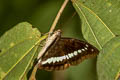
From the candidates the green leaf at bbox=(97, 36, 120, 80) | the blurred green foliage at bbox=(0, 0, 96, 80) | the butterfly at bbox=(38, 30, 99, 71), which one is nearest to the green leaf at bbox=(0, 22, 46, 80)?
the butterfly at bbox=(38, 30, 99, 71)

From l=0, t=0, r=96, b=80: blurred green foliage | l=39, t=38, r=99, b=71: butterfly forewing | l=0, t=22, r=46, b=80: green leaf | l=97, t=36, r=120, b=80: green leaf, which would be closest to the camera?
l=97, t=36, r=120, b=80: green leaf

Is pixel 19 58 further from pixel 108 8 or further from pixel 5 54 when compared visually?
pixel 108 8

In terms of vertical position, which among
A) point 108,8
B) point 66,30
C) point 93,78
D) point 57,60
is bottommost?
point 93,78

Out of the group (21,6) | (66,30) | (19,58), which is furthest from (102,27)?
(21,6)

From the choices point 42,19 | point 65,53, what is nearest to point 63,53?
point 65,53

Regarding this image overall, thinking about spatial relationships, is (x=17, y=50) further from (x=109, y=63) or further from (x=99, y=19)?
(x=109, y=63)

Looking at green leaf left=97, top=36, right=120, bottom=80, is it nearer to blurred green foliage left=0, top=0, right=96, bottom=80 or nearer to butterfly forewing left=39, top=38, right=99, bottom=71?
butterfly forewing left=39, top=38, right=99, bottom=71
